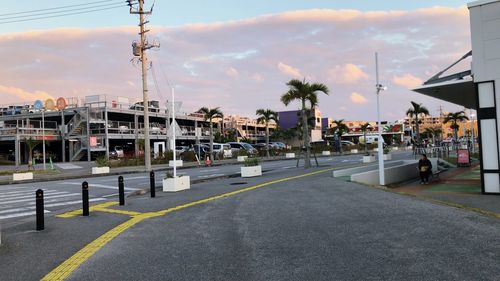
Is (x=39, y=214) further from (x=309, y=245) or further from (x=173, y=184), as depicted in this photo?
(x=173, y=184)

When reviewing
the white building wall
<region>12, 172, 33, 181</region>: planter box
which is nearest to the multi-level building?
<region>12, 172, 33, 181</region>: planter box

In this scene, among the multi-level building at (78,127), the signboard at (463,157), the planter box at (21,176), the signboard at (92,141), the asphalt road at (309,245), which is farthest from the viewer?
the multi-level building at (78,127)

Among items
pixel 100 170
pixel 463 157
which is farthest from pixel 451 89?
pixel 100 170

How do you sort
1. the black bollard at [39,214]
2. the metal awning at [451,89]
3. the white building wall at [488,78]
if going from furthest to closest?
the metal awning at [451,89] → the white building wall at [488,78] → the black bollard at [39,214]

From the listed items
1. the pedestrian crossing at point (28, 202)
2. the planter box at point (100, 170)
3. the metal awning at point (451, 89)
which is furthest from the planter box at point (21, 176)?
the metal awning at point (451, 89)

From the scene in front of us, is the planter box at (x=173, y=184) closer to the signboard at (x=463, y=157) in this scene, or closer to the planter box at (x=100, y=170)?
the planter box at (x=100, y=170)

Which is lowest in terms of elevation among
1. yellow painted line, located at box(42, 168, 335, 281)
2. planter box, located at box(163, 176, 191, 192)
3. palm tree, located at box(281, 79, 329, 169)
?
yellow painted line, located at box(42, 168, 335, 281)

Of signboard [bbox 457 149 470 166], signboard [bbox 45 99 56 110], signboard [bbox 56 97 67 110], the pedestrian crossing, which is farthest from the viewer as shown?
signboard [bbox 45 99 56 110]

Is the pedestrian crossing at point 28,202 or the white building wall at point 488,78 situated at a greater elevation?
the white building wall at point 488,78

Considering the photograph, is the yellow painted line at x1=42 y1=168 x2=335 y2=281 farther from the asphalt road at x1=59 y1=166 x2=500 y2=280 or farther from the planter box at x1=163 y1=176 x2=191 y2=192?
the planter box at x1=163 y1=176 x2=191 y2=192

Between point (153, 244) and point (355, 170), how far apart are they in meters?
15.9

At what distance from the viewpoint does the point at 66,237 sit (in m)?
8.06

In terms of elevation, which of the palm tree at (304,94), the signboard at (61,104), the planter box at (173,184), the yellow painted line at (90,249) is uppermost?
the signboard at (61,104)

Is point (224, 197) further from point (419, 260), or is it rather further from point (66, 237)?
point (419, 260)
